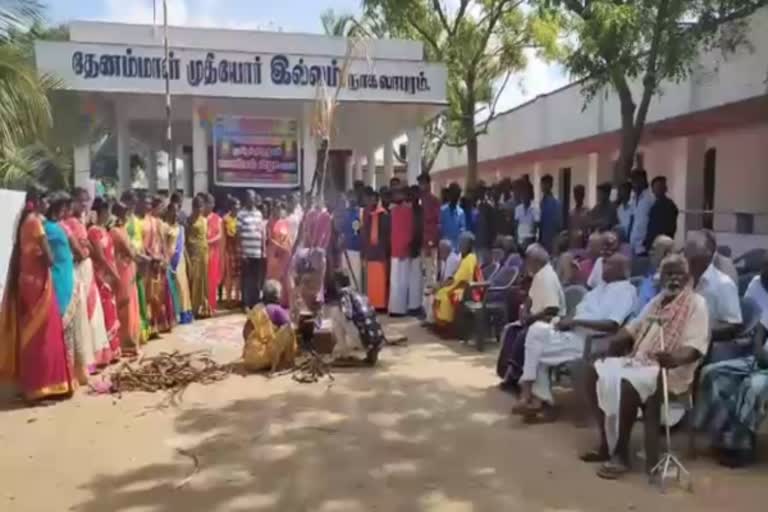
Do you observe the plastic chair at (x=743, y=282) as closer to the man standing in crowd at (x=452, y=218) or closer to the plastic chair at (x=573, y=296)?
the plastic chair at (x=573, y=296)

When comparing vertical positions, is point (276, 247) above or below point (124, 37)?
below

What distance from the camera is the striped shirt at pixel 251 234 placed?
11031 mm

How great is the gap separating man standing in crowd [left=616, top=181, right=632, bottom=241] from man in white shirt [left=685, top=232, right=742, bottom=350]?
3535 millimetres

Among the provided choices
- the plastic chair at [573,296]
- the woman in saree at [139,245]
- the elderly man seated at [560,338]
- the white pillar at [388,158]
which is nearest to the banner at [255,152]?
the white pillar at [388,158]

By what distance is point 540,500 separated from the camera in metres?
4.34

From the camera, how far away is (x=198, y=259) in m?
10.7

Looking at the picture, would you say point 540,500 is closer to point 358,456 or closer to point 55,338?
point 358,456

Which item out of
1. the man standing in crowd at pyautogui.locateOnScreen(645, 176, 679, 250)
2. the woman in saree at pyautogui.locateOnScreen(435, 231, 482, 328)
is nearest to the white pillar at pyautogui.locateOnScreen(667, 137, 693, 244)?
the man standing in crowd at pyautogui.locateOnScreen(645, 176, 679, 250)

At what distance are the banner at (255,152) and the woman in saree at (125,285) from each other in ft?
19.6

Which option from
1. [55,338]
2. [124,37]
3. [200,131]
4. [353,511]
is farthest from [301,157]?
[353,511]

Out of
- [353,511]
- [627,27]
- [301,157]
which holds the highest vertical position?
[627,27]

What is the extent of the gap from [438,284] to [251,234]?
2.88 m

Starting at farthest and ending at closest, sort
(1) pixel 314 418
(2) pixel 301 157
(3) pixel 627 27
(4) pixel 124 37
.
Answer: (2) pixel 301 157, (4) pixel 124 37, (3) pixel 627 27, (1) pixel 314 418

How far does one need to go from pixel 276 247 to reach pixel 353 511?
711 cm
